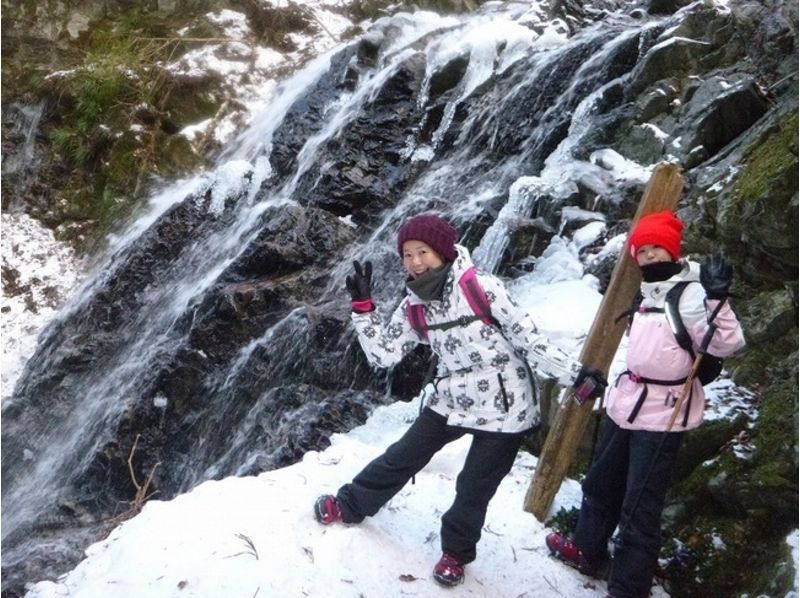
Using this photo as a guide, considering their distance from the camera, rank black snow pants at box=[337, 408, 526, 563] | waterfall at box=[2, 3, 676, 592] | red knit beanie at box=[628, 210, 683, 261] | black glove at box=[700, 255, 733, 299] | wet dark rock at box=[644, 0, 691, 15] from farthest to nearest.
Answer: wet dark rock at box=[644, 0, 691, 15], waterfall at box=[2, 3, 676, 592], black snow pants at box=[337, 408, 526, 563], red knit beanie at box=[628, 210, 683, 261], black glove at box=[700, 255, 733, 299]

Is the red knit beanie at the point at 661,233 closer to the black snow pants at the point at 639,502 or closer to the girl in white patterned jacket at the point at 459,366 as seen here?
the girl in white patterned jacket at the point at 459,366

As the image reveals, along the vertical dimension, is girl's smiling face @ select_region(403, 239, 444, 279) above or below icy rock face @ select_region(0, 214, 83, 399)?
above

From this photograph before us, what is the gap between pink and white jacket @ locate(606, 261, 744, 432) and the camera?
303 cm

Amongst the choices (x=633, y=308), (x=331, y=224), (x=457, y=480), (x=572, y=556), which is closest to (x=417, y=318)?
(x=457, y=480)

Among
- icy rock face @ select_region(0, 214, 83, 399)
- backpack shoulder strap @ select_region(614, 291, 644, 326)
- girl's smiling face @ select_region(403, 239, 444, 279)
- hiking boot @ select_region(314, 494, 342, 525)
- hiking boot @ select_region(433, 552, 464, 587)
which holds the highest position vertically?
girl's smiling face @ select_region(403, 239, 444, 279)

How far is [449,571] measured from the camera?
131 inches

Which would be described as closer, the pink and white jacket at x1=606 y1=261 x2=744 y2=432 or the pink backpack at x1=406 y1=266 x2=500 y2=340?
the pink and white jacket at x1=606 y1=261 x2=744 y2=432

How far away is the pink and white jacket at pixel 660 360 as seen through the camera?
303 centimetres

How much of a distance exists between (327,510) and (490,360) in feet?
3.83

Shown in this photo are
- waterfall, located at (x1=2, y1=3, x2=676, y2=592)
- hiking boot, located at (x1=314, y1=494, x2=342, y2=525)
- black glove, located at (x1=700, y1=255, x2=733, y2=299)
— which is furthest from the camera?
waterfall, located at (x1=2, y1=3, x2=676, y2=592)

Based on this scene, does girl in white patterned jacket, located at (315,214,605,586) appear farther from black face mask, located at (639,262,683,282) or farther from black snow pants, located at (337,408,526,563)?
black face mask, located at (639,262,683,282)

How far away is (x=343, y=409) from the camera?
632 cm

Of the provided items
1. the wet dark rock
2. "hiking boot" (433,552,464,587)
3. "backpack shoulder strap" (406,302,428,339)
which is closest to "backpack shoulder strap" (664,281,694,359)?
"backpack shoulder strap" (406,302,428,339)

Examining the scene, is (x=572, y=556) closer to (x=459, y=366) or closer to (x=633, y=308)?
(x=459, y=366)
